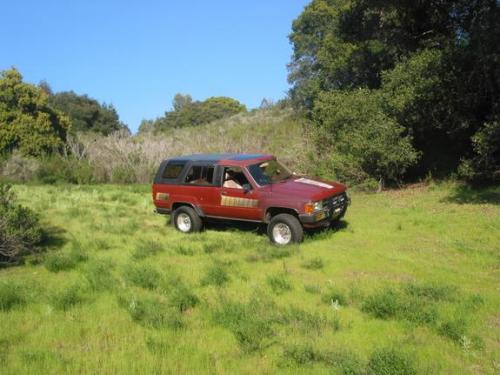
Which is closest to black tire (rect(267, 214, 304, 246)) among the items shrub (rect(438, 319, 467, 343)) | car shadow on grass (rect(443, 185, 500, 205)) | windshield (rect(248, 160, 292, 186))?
windshield (rect(248, 160, 292, 186))

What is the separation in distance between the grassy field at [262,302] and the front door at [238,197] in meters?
0.59

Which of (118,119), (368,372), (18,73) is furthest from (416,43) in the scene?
(118,119)

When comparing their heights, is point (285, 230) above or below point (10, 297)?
above

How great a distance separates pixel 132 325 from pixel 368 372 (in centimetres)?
300

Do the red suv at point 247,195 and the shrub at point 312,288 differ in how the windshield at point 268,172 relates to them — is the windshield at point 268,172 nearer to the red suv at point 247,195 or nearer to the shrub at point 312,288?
the red suv at point 247,195

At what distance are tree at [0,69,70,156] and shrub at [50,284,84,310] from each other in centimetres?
2217

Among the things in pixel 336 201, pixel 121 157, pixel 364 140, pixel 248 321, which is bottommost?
pixel 248 321

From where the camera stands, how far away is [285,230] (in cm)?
997

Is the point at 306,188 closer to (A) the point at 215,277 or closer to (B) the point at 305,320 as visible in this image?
(A) the point at 215,277

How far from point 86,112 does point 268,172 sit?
46276 mm

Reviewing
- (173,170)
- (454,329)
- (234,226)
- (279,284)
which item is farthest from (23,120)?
(454,329)

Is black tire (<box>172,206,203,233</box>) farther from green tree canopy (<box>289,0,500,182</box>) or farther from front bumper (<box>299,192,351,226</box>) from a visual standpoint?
green tree canopy (<box>289,0,500,182</box>)

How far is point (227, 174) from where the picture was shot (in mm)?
11203

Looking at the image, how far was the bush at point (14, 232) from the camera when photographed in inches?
361
